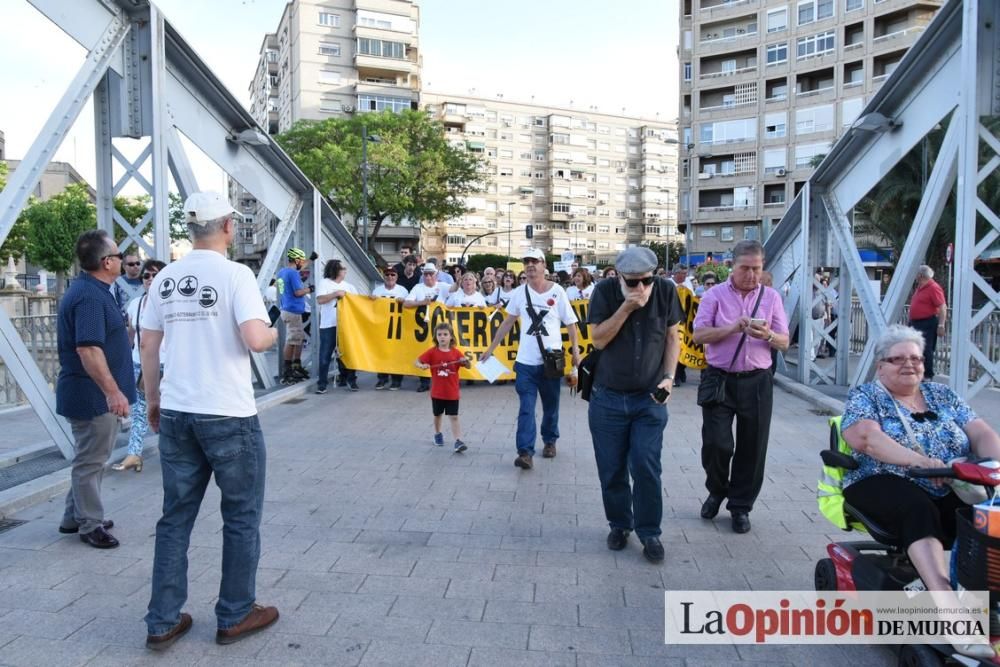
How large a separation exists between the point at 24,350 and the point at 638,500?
16.6 feet

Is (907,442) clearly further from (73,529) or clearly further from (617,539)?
(73,529)

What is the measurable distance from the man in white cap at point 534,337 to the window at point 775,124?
5588 cm

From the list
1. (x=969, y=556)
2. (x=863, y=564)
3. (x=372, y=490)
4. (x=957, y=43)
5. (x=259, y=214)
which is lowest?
(x=372, y=490)

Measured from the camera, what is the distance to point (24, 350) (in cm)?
591

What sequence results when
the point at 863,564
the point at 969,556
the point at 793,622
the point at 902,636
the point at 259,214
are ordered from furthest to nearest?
the point at 259,214 → the point at 793,622 → the point at 863,564 → the point at 902,636 → the point at 969,556

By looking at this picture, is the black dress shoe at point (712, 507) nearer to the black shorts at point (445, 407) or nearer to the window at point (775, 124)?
the black shorts at point (445, 407)

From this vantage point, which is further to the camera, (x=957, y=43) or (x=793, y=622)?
(x=957, y=43)

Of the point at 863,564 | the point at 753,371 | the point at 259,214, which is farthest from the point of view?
the point at 259,214

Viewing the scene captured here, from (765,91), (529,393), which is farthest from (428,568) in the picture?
(765,91)

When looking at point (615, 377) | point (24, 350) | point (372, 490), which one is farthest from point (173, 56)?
point (615, 377)

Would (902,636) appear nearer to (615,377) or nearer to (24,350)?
(615,377)

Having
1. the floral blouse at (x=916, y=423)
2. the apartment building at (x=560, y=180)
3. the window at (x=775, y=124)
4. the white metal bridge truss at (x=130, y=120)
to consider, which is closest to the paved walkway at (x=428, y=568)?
the floral blouse at (x=916, y=423)

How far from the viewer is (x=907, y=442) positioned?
3477 millimetres

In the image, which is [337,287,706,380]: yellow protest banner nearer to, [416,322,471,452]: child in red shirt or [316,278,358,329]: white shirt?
[316,278,358,329]: white shirt
